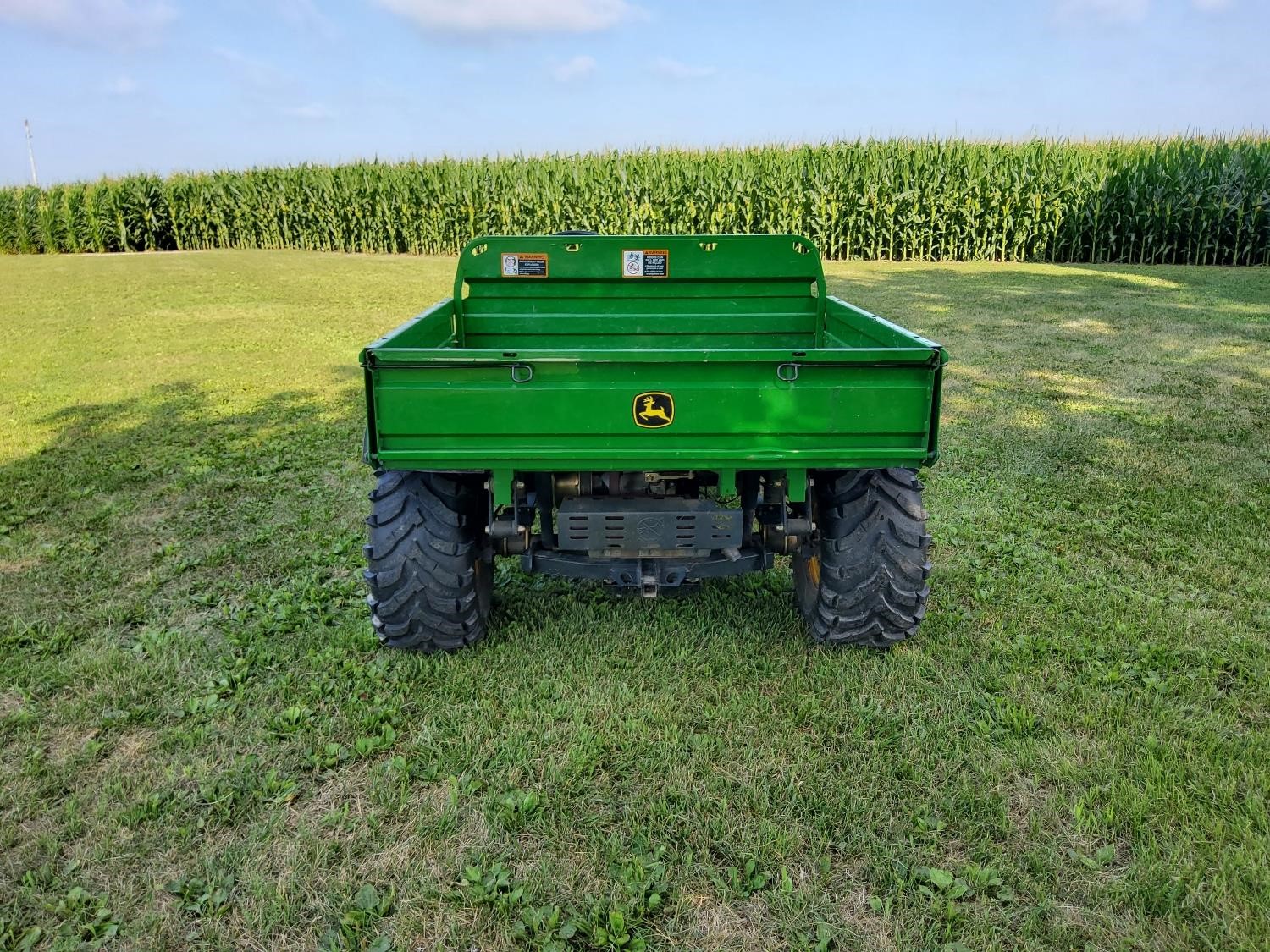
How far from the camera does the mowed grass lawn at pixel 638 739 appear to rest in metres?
2.31

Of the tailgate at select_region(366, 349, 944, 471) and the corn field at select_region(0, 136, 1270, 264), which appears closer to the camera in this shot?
the tailgate at select_region(366, 349, 944, 471)

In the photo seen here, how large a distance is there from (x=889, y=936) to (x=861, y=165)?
64.4ft

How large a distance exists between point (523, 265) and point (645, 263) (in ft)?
2.04

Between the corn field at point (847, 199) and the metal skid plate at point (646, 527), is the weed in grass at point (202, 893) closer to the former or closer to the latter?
the metal skid plate at point (646, 527)

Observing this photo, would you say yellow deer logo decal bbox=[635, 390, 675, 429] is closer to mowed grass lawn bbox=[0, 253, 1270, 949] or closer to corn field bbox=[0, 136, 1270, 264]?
mowed grass lawn bbox=[0, 253, 1270, 949]

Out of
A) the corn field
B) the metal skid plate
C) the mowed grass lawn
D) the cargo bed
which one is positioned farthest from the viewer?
the corn field

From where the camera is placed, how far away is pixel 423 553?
3.29 metres

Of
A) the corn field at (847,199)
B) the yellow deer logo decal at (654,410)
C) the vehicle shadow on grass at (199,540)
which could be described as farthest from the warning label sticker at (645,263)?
the corn field at (847,199)

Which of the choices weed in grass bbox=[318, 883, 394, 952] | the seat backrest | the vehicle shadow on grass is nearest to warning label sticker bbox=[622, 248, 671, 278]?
the seat backrest

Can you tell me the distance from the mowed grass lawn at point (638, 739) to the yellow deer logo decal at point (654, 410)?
103 centimetres

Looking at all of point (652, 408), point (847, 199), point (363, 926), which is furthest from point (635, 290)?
point (847, 199)

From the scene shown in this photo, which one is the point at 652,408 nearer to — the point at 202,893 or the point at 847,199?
the point at 202,893

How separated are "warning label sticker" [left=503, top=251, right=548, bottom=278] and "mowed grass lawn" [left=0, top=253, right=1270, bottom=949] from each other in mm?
1539

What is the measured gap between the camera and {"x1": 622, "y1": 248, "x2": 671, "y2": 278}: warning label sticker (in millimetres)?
4461
